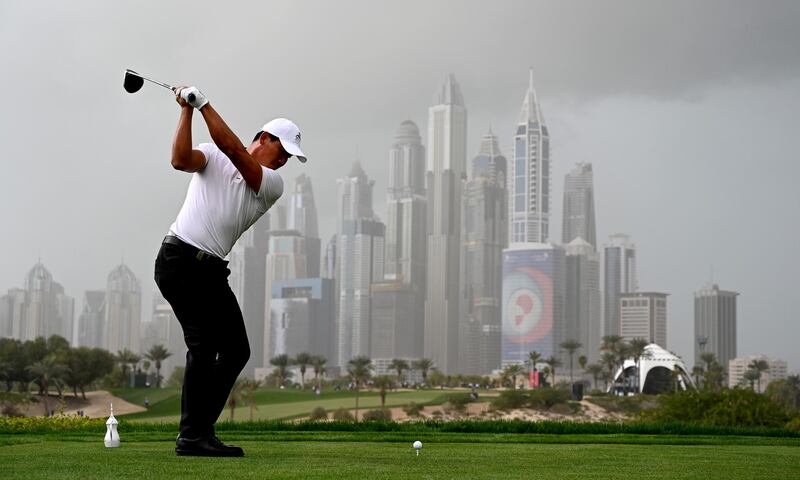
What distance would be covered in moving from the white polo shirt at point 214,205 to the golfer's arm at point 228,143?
0.44ft

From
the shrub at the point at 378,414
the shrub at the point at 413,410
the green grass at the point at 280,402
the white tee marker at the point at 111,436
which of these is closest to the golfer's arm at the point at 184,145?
the white tee marker at the point at 111,436

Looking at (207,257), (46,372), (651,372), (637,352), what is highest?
(207,257)

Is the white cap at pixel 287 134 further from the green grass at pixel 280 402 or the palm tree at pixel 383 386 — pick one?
the palm tree at pixel 383 386

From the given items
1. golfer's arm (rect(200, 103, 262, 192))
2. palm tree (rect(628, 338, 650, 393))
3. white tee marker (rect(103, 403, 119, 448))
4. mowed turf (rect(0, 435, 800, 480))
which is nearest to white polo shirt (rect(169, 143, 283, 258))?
golfer's arm (rect(200, 103, 262, 192))

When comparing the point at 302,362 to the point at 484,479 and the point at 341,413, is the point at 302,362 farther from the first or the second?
the point at 484,479

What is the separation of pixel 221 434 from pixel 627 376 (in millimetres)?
134924

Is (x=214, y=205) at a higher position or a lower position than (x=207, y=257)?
higher

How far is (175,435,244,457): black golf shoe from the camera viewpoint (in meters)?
6.75

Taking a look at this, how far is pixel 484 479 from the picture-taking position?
5.54m

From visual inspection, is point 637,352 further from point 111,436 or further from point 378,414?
point 111,436

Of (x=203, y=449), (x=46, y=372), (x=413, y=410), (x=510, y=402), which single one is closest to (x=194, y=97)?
(x=203, y=449)

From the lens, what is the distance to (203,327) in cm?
689

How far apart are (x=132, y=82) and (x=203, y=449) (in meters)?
2.36

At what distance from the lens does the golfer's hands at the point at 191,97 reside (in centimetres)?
656
